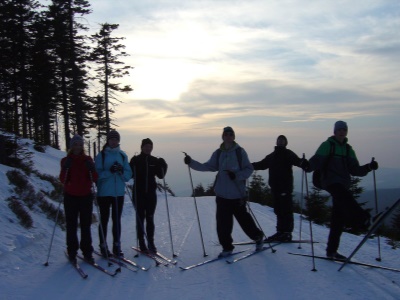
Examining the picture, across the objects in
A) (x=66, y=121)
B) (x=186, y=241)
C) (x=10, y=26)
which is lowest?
(x=186, y=241)

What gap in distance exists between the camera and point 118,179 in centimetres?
698

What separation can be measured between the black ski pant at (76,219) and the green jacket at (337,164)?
13.3 ft

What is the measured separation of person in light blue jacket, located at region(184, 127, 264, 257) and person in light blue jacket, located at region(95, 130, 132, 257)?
1.79 metres

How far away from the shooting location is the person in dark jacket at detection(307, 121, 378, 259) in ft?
20.7

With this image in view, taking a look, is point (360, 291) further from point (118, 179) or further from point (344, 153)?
point (118, 179)

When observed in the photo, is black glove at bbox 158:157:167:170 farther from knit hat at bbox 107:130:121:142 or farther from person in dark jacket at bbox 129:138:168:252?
knit hat at bbox 107:130:121:142

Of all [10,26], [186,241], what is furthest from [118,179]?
[10,26]

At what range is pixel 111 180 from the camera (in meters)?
6.91

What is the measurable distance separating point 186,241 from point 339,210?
3796 mm

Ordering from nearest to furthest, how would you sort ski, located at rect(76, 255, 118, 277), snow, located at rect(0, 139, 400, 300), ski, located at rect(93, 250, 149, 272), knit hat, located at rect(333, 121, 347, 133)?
snow, located at rect(0, 139, 400, 300)
ski, located at rect(76, 255, 118, 277)
ski, located at rect(93, 250, 149, 272)
knit hat, located at rect(333, 121, 347, 133)

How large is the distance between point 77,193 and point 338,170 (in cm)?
457

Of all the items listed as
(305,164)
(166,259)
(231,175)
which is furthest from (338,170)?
(166,259)

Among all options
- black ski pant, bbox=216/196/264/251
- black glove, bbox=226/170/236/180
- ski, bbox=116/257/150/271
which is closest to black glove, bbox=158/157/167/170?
black ski pant, bbox=216/196/264/251

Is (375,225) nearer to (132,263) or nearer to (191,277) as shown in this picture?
(191,277)
